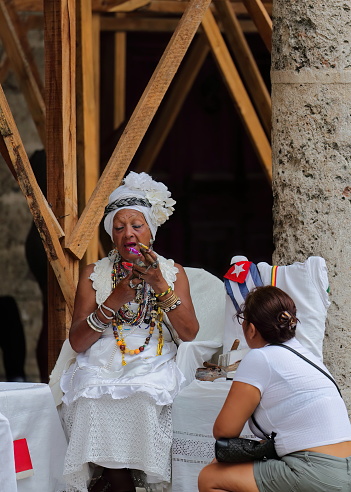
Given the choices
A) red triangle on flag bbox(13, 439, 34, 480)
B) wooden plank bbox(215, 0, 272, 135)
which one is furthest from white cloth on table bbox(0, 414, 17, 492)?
wooden plank bbox(215, 0, 272, 135)

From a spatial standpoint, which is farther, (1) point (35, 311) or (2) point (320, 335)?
(1) point (35, 311)

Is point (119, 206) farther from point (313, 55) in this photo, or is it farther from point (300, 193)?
point (313, 55)

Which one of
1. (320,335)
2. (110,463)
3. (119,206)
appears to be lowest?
(110,463)

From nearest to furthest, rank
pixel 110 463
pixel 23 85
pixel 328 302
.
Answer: pixel 110 463 < pixel 328 302 < pixel 23 85

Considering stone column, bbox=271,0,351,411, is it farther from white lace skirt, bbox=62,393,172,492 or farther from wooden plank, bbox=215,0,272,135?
wooden plank, bbox=215,0,272,135

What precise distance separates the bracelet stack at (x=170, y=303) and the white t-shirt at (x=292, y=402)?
100 centimetres

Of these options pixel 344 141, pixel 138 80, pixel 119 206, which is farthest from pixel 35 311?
pixel 344 141

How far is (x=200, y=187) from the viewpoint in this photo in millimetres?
9195

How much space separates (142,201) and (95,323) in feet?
2.10

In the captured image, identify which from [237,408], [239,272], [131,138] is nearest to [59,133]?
[131,138]

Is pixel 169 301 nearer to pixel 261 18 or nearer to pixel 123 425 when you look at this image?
pixel 123 425

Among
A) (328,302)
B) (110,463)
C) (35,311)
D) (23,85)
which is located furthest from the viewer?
(35,311)

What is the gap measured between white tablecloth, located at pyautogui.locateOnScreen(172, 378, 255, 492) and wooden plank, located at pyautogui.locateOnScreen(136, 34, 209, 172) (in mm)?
3682

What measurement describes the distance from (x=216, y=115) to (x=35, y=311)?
8.01 feet
